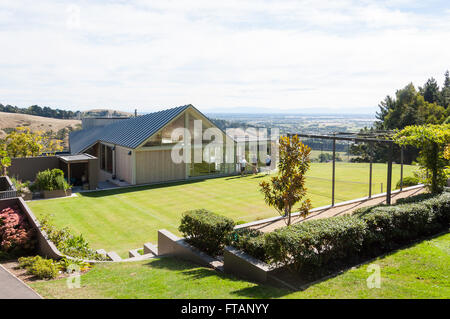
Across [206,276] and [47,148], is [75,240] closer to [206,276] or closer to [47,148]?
[206,276]

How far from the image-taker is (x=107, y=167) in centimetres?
2550

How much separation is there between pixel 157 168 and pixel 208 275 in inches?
638

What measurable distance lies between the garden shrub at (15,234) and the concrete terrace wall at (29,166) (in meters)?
11.1

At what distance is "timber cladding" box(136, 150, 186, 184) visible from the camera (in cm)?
2209

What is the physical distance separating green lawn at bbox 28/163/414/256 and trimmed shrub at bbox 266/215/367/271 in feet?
19.9

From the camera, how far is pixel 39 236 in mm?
10109

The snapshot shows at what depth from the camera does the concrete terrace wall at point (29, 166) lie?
20611mm

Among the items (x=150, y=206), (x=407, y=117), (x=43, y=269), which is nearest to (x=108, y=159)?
(x=150, y=206)

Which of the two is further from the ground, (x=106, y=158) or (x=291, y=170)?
(x=291, y=170)

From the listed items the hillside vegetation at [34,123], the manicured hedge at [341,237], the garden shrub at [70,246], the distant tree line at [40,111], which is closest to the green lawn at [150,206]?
the garden shrub at [70,246]

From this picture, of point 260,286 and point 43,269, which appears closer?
point 260,286

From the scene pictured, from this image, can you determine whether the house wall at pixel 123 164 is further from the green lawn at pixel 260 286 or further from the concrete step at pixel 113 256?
the green lawn at pixel 260 286

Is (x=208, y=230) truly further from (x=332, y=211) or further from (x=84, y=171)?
(x=84, y=171)
